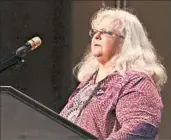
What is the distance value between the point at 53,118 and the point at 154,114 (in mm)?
770

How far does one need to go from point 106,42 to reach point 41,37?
2.66 metres

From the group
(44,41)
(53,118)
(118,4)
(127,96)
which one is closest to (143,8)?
(118,4)

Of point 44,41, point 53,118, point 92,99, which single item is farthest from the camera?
point 44,41

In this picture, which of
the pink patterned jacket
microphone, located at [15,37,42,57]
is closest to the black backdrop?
the pink patterned jacket

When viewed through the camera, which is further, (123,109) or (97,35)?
(97,35)

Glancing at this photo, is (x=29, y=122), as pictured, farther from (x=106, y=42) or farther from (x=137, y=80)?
(x=106, y=42)

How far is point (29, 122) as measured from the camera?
1949 mm

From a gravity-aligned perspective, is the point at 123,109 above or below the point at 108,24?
below

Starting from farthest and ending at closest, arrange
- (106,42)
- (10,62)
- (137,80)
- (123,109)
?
(106,42) < (137,80) < (123,109) < (10,62)

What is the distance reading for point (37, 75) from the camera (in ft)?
18.1

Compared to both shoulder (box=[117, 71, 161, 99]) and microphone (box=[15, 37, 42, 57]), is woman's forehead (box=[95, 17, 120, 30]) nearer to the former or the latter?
shoulder (box=[117, 71, 161, 99])

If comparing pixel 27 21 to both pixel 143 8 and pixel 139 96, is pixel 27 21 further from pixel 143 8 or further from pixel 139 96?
pixel 139 96

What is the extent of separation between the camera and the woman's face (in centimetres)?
287

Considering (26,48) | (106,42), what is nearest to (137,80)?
(106,42)
